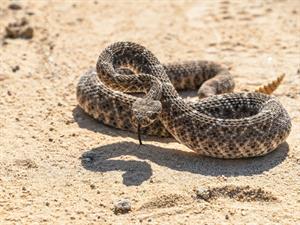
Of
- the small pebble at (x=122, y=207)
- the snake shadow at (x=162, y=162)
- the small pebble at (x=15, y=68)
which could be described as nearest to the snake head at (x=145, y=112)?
the snake shadow at (x=162, y=162)

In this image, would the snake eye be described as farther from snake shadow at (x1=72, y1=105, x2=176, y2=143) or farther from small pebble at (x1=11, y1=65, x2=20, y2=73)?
small pebble at (x1=11, y1=65, x2=20, y2=73)

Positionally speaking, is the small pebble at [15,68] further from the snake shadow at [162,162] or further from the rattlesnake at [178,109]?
the snake shadow at [162,162]

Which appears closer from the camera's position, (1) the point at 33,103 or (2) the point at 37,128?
(2) the point at 37,128

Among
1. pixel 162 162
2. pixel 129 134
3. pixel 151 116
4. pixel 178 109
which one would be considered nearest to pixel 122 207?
pixel 162 162

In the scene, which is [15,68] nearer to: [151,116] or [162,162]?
[151,116]

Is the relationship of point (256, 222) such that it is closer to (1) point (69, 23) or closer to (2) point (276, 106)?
(2) point (276, 106)

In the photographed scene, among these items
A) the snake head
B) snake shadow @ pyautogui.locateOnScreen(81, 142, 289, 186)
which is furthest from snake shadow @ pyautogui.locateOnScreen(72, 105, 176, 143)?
the snake head

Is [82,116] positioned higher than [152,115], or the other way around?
[152,115]

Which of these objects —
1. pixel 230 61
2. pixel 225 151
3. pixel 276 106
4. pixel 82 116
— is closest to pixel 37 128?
pixel 82 116
